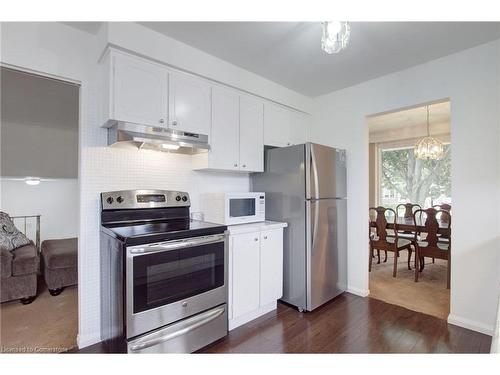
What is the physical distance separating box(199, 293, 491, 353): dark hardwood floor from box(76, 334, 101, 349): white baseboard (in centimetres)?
85

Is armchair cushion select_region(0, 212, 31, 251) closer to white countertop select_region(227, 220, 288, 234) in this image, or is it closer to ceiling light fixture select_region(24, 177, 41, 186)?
ceiling light fixture select_region(24, 177, 41, 186)

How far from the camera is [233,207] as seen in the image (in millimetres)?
2398

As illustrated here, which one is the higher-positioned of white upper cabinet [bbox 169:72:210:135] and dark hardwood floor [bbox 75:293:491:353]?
white upper cabinet [bbox 169:72:210:135]

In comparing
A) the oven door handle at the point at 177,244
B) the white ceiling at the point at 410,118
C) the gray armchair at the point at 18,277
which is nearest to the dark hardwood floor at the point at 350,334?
the oven door handle at the point at 177,244

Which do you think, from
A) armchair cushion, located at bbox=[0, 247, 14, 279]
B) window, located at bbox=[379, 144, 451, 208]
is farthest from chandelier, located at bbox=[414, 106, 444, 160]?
armchair cushion, located at bbox=[0, 247, 14, 279]

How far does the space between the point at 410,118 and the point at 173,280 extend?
4.88 m

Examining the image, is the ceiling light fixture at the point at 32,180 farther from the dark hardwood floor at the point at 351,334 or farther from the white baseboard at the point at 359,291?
the white baseboard at the point at 359,291

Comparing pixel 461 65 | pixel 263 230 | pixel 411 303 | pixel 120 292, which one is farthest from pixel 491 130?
pixel 120 292

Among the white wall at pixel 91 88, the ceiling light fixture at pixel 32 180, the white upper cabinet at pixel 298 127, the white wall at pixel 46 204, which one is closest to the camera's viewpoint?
the white wall at pixel 91 88

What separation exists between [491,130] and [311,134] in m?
1.80

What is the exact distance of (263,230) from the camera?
2.37 metres

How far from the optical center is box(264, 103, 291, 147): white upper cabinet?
2.85 m

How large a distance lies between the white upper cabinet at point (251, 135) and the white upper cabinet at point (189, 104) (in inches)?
17.0

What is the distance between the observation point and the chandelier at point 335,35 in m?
1.48
